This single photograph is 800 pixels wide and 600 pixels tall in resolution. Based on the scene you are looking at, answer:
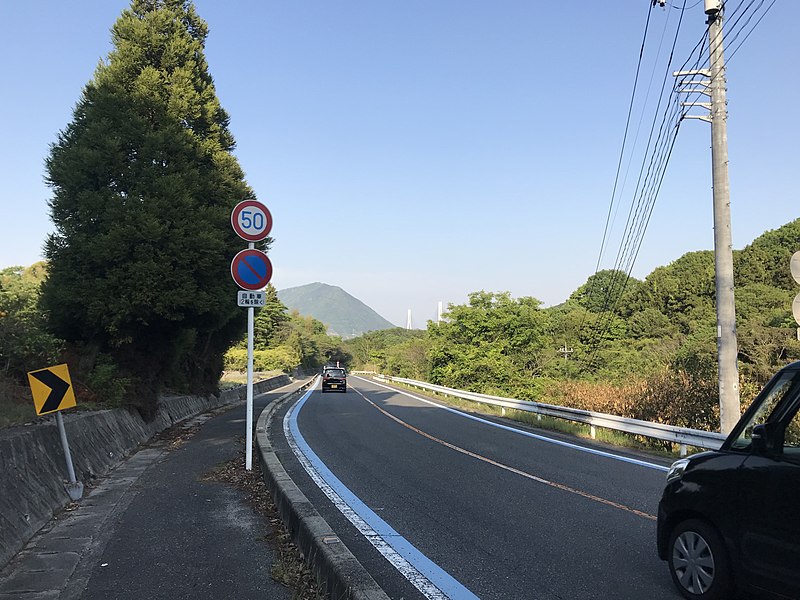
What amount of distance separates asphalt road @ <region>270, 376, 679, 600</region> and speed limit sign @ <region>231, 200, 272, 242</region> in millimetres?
3790

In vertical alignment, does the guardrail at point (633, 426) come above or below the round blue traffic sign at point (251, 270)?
below

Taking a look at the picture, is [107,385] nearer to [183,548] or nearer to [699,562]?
[183,548]

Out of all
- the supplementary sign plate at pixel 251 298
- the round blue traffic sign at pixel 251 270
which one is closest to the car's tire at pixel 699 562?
the supplementary sign plate at pixel 251 298

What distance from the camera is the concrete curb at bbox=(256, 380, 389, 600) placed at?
11.6 feet

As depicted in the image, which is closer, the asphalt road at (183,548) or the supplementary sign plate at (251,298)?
the asphalt road at (183,548)

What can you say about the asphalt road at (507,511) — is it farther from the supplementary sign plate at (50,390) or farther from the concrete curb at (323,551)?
the supplementary sign plate at (50,390)

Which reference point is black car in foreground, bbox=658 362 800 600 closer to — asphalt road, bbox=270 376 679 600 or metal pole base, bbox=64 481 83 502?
asphalt road, bbox=270 376 679 600

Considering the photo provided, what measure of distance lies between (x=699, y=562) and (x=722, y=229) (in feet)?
30.0

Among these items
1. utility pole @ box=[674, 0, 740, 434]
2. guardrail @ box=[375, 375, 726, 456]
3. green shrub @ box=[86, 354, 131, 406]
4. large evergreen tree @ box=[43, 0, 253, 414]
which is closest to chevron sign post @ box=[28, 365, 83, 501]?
green shrub @ box=[86, 354, 131, 406]

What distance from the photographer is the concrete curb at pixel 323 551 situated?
3.54 metres

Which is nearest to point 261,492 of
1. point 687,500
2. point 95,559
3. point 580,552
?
point 95,559

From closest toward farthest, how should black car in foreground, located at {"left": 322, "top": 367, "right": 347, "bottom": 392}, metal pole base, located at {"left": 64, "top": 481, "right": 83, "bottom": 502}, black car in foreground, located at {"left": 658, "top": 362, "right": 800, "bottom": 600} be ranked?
black car in foreground, located at {"left": 658, "top": 362, "right": 800, "bottom": 600}
metal pole base, located at {"left": 64, "top": 481, "right": 83, "bottom": 502}
black car in foreground, located at {"left": 322, "top": 367, "right": 347, "bottom": 392}

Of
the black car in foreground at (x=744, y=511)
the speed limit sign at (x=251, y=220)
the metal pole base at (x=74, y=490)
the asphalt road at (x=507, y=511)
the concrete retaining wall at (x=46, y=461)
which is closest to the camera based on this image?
the black car in foreground at (x=744, y=511)

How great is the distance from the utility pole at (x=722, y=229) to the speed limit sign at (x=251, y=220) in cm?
875
